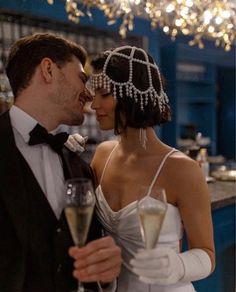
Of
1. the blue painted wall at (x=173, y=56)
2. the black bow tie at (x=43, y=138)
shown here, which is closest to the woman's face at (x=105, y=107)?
the black bow tie at (x=43, y=138)

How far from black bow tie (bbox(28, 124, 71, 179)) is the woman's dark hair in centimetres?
27

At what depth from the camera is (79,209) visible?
3.74ft

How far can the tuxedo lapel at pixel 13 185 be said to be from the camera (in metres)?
1.30

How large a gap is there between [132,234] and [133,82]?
56 centimetres

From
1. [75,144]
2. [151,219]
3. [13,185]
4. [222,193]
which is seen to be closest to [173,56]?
[222,193]

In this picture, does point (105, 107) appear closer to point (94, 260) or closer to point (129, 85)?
point (129, 85)

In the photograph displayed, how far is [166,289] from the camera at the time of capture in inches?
63.7

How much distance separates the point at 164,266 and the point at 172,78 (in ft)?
16.1

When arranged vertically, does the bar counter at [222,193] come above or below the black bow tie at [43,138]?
below

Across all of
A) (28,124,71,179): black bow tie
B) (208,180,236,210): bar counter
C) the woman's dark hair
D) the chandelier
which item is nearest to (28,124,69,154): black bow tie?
(28,124,71,179): black bow tie

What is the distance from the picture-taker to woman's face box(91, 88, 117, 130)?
165 centimetres

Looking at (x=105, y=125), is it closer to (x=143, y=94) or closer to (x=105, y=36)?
(x=143, y=94)

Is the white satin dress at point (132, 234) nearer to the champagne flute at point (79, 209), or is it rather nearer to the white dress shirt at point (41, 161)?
the white dress shirt at point (41, 161)

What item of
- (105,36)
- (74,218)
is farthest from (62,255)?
(105,36)
